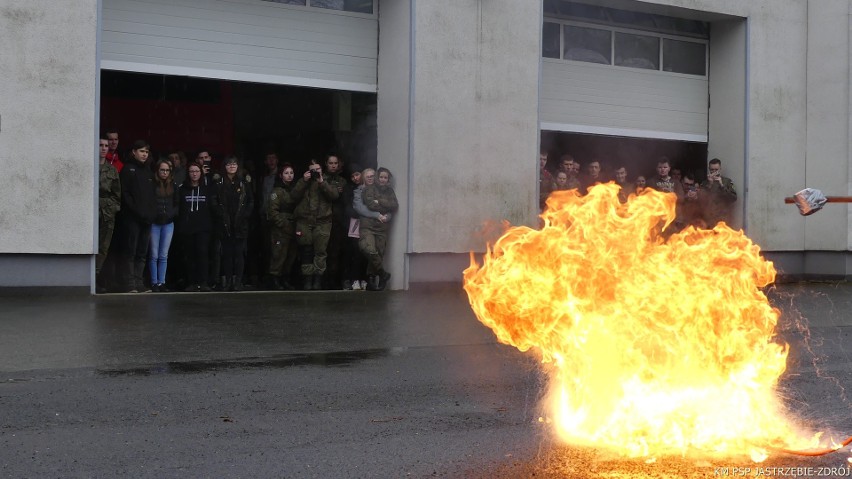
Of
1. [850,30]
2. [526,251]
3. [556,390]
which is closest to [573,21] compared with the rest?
[850,30]

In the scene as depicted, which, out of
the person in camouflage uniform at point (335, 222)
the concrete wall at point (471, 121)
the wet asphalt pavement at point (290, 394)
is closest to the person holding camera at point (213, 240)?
the wet asphalt pavement at point (290, 394)

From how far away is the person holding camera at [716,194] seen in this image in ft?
61.0

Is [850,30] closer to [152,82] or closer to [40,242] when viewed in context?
[152,82]

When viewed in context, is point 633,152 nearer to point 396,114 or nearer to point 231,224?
point 396,114

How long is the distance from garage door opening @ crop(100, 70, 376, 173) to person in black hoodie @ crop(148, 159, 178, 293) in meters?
3.30

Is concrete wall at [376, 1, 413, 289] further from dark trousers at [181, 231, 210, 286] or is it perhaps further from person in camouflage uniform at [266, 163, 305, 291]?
dark trousers at [181, 231, 210, 286]

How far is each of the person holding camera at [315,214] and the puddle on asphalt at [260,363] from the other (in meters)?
5.43

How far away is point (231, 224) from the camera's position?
14648mm

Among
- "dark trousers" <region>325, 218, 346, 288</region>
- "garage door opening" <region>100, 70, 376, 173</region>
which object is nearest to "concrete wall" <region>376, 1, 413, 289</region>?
"dark trousers" <region>325, 218, 346, 288</region>

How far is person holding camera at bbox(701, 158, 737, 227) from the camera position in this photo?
732 inches

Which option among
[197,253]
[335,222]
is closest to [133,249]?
[197,253]

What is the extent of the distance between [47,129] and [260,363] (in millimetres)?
5894

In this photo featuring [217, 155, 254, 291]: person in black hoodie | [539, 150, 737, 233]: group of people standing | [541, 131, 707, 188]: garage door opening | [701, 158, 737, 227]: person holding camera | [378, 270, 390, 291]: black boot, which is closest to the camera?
[217, 155, 254, 291]: person in black hoodie

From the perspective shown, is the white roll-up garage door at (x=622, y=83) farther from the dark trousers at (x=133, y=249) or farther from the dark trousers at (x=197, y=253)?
the dark trousers at (x=133, y=249)
